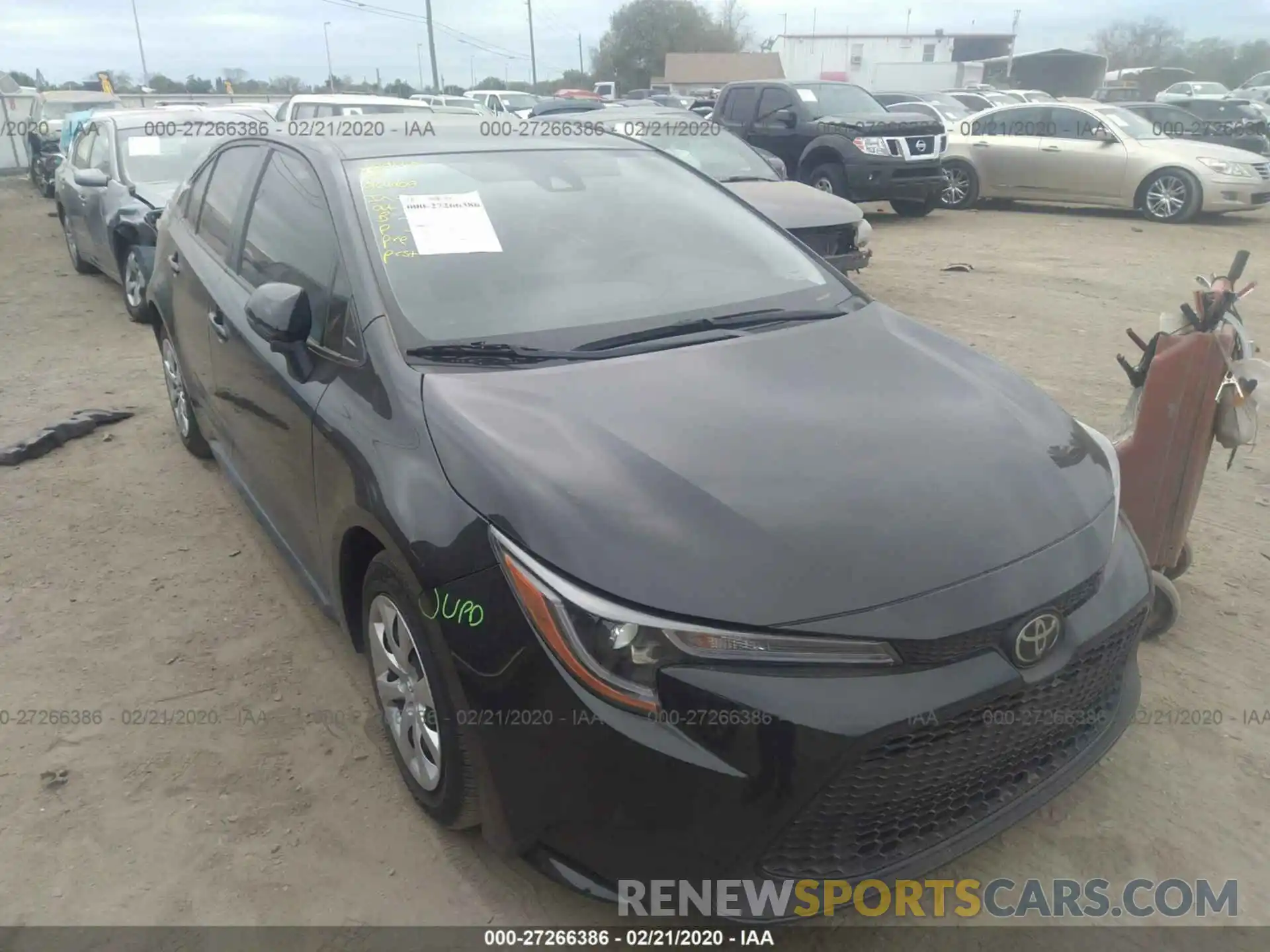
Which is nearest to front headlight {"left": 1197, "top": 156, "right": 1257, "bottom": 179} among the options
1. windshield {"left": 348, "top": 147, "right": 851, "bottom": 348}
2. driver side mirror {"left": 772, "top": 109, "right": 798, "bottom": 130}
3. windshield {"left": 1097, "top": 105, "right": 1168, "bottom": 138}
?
windshield {"left": 1097, "top": 105, "right": 1168, "bottom": 138}

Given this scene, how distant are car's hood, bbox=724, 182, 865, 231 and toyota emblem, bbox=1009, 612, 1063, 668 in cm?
559

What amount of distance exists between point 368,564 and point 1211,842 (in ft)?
7.67

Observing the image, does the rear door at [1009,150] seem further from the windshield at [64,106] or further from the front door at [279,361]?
the windshield at [64,106]

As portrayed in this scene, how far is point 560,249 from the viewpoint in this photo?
2.93 meters

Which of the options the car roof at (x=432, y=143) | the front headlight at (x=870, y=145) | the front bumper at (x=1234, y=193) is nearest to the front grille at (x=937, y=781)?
the car roof at (x=432, y=143)

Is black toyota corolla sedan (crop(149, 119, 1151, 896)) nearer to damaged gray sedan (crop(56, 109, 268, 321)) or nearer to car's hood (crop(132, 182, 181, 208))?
damaged gray sedan (crop(56, 109, 268, 321))

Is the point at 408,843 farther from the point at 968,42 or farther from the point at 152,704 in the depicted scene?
the point at 968,42

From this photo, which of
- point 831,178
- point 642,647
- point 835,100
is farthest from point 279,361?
point 835,100

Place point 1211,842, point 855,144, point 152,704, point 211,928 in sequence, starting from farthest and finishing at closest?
point 855,144, point 152,704, point 1211,842, point 211,928

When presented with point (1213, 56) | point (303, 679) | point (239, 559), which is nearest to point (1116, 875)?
point (303, 679)

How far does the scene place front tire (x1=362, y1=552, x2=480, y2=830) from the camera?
2.17 metres

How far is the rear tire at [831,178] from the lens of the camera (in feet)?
39.8

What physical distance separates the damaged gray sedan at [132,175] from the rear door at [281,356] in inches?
165

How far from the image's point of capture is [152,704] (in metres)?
3.04
